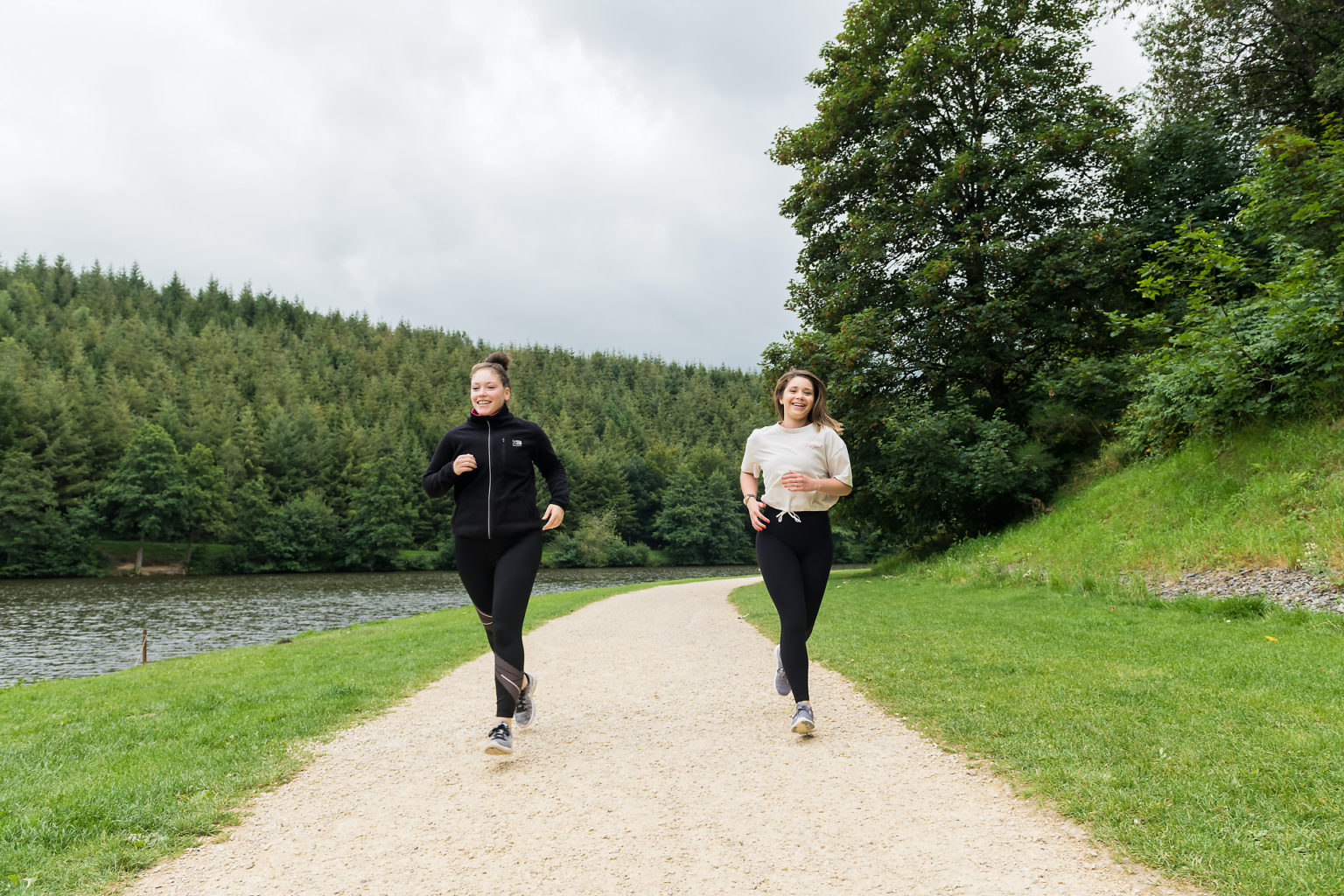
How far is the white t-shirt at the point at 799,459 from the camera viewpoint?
4.85 m

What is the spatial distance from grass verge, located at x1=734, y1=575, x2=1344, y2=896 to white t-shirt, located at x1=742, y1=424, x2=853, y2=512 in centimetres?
167

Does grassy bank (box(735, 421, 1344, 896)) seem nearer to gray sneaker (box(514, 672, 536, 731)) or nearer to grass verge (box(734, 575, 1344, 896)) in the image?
grass verge (box(734, 575, 1344, 896))

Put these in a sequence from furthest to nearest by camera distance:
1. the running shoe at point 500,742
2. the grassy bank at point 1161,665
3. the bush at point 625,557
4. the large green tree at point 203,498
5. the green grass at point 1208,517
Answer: the bush at point 625,557
the large green tree at point 203,498
the green grass at point 1208,517
the running shoe at point 500,742
the grassy bank at point 1161,665

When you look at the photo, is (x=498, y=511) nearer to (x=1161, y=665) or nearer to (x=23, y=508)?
(x=1161, y=665)

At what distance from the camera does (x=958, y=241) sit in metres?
19.5

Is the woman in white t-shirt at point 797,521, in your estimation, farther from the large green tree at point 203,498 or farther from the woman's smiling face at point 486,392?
the large green tree at point 203,498

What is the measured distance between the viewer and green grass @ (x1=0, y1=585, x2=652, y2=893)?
317cm

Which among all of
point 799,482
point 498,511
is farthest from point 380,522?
point 799,482

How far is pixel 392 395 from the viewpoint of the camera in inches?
4707

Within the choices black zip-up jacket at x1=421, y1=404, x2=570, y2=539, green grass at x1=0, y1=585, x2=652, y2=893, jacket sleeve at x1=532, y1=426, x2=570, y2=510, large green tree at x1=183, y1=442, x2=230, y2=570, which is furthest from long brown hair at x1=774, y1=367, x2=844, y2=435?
large green tree at x1=183, y1=442, x2=230, y2=570

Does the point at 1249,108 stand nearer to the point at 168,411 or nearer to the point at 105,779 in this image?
the point at 105,779

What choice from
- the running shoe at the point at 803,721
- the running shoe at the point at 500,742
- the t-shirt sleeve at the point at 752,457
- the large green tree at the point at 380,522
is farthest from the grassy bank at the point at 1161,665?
the large green tree at the point at 380,522

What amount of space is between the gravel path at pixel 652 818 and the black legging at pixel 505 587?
0.45 m

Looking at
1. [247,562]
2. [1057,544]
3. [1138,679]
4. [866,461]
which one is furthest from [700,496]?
[1138,679]
